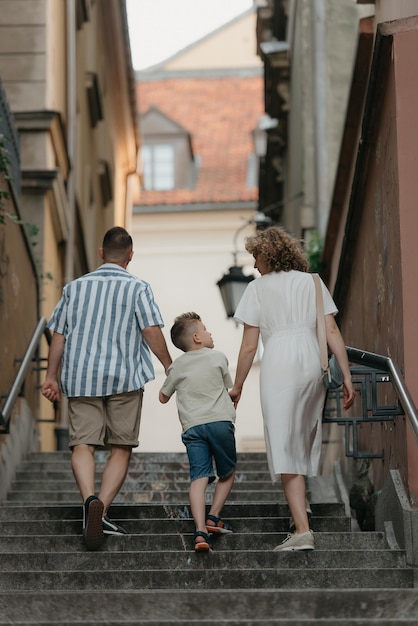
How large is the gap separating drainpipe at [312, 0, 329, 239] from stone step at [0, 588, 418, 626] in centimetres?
1229

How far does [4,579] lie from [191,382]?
5.33ft

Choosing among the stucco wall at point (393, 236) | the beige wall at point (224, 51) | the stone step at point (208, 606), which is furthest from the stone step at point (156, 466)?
the beige wall at point (224, 51)

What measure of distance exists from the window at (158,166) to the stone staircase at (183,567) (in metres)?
27.1

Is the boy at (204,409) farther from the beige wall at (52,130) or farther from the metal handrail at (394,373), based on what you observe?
the beige wall at (52,130)

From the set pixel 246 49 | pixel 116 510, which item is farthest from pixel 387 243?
pixel 246 49

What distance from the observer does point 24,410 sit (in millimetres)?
12148

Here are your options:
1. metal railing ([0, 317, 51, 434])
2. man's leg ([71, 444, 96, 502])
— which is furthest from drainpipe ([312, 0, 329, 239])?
man's leg ([71, 444, 96, 502])

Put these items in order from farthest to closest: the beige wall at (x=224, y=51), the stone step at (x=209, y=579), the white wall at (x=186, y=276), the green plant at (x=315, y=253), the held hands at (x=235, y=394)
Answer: the beige wall at (x=224, y=51) → the white wall at (x=186, y=276) → the green plant at (x=315, y=253) → the held hands at (x=235, y=394) → the stone step at (x=209, y=579)

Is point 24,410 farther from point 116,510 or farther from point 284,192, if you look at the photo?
point 284,192

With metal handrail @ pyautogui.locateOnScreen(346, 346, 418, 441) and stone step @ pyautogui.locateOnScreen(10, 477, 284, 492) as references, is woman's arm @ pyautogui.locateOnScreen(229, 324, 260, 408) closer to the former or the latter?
metal handrail @ pyautogui.locateOnScreen(346, 346, 418, 441)

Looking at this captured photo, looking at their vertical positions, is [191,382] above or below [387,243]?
below

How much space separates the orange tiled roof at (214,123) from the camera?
36.4 metres

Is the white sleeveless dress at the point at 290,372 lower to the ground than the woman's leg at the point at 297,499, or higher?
higher

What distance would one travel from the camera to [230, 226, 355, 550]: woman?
761 cm
